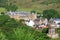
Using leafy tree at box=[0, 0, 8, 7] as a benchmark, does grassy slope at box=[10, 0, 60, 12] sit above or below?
below

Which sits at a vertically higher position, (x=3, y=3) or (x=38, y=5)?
(x=3, y=3)

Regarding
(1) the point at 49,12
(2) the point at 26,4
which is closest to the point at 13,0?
(2) the point at 26,4

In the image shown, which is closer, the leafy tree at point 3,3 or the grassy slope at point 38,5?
the leafy tree at point 3,3

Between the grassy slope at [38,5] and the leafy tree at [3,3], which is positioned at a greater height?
the leafy tree at [3,3]

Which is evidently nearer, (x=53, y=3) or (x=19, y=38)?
(x=19, y=38)

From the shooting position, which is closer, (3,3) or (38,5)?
(38,5)

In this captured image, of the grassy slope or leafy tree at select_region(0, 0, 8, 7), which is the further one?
the grassy slope

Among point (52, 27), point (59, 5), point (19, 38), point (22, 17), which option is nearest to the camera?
point (19, 38)

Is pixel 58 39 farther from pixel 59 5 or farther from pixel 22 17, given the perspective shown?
pixel 59 5
